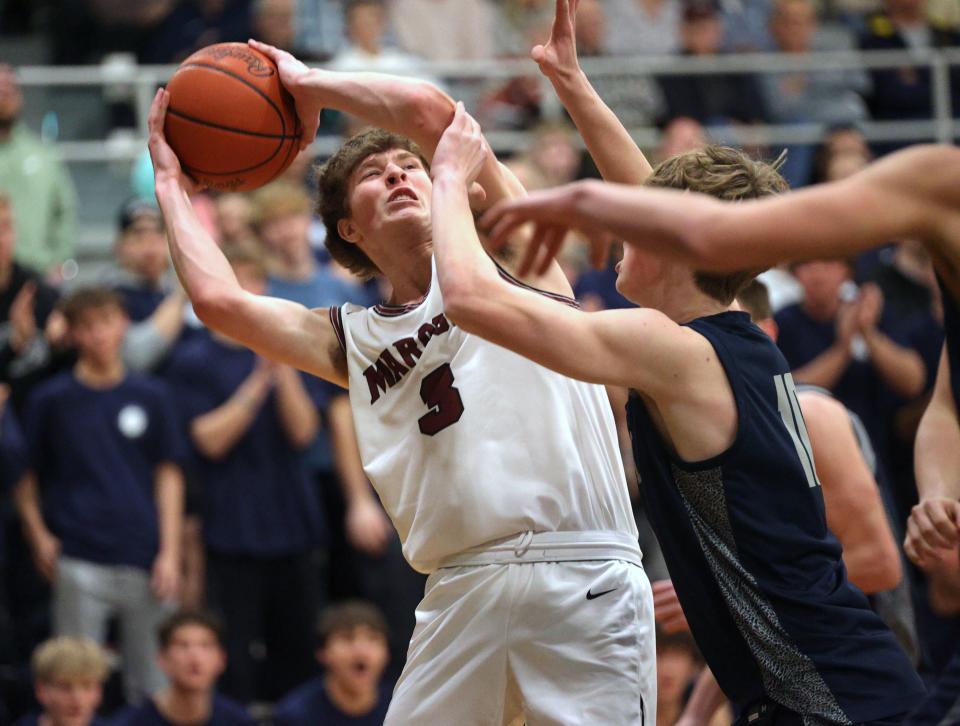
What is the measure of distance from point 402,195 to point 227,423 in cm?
423

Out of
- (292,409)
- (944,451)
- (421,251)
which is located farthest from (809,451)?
(292,409)

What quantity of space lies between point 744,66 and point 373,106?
806 centimetres

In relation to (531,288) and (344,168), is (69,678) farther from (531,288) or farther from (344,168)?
(531,288)

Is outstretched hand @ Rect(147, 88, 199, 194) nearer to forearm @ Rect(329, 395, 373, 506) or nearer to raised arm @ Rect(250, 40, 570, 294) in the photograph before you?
raised arm @ Rect(250, 40, 570, 294)

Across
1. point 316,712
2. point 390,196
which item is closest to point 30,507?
point 316,712

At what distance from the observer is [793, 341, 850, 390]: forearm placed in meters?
8.76

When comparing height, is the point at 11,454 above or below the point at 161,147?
below

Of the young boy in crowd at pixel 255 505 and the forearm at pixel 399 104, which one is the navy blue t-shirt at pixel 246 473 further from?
the forearm at pixel 399 104

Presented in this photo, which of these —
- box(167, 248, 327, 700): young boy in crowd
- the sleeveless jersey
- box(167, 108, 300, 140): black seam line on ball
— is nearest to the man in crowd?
box(167, 248, 327, 700): young boy in crowd

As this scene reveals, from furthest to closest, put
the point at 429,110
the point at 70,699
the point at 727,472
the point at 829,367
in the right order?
1. the point at 829,367
2. the point at 70,699
3. the point at 429,110
4. the point at 727,472

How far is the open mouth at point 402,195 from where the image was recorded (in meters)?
4.37

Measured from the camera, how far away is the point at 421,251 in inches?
175

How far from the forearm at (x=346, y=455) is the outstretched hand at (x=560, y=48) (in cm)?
427

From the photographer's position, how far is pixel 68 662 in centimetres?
725
